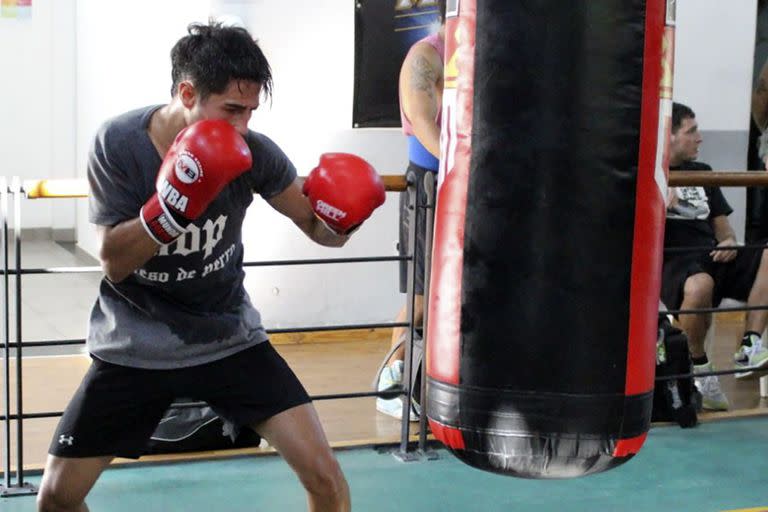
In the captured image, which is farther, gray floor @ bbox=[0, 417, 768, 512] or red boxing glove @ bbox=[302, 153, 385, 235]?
gray floor @ bbox=[0, 417, 768, 512]

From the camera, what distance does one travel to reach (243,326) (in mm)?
2410

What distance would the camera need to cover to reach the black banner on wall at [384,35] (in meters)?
5.26

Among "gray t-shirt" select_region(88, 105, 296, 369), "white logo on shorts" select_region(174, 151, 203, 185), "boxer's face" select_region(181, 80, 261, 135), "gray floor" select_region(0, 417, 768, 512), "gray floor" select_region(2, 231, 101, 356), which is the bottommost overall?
"gray floor" select_region(0, 417, 768, 512)

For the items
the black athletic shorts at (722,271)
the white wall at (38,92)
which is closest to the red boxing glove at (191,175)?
the black athletic shorts at (722,271)

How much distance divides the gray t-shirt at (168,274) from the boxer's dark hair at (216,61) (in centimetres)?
17

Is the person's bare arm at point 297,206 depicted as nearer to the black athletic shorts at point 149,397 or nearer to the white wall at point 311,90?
the black athletic shorts at point 149,397

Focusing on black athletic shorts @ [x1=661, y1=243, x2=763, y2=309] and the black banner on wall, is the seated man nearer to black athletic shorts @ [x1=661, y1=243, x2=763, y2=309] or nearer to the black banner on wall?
black athletic shorts @ [x1=661, y1=243, x2=763, y2=309]

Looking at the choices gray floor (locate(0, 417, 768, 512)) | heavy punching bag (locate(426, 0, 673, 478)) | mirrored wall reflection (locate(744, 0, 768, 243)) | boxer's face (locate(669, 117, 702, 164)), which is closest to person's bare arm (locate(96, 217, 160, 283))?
heavy punching bag (locate(426, 0, 673, 478))

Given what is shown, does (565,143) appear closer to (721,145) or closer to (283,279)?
(283,279)

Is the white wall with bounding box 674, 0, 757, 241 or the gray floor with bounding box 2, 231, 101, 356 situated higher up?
the white wall with bounding box 674, 0, 757, 241

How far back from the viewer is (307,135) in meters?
5.27

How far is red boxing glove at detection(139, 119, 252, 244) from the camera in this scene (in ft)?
6.65

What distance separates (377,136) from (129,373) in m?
3.23

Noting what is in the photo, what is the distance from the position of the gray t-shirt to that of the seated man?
7.78 ft
